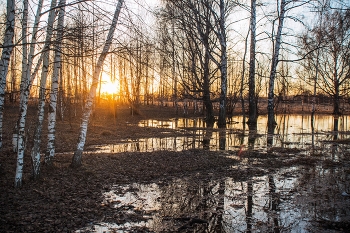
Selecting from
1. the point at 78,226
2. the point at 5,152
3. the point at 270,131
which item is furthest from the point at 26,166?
the point at 270,131

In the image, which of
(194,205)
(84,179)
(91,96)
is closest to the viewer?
(194,205)

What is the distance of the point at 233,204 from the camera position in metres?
6.28

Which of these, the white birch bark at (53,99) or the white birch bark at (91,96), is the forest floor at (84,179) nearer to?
the white birch bark at (91,96)

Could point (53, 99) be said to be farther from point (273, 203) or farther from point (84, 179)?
point (273, 203)

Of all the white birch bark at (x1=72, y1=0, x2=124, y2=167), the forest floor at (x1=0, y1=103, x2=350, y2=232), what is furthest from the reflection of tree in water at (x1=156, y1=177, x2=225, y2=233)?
the white birch bark at (x1=72, y1=0, x2=124, y2=167)

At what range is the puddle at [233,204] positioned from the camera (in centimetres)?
516

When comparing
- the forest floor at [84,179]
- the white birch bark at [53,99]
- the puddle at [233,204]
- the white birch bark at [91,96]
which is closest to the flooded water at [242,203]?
the puddle at [233,204]

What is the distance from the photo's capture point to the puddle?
5.16 meters

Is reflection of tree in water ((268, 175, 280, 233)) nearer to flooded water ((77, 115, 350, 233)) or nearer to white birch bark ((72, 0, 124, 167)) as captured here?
flooded water ((77, 115, 350, 233))

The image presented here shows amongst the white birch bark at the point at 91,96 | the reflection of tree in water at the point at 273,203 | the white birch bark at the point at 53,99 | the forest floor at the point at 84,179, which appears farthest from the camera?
the white birch bark at the point at 91,96

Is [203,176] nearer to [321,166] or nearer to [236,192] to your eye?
[236,192]

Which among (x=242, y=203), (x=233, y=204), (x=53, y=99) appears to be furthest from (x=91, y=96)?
(x=242, y=203)

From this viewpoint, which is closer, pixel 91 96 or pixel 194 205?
pixel 194 205

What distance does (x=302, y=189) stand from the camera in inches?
285
